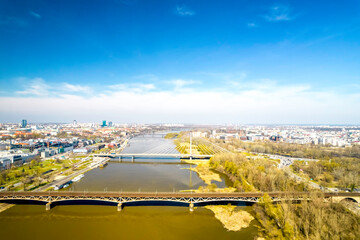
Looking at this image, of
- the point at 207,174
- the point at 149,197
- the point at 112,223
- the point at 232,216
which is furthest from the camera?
the point at 207,174

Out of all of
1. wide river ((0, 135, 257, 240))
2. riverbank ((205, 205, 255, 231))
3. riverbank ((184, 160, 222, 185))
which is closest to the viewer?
wide river ((0, 135, 257, 240))

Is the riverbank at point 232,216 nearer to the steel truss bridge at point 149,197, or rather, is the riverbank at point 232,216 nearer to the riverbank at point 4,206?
the steel truss bridge at point 149,197

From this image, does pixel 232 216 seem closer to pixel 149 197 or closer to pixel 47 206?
pixel 149 197

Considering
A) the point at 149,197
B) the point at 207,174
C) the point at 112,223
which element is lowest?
the point at 207,174

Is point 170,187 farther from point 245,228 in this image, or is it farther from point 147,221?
point 245,228

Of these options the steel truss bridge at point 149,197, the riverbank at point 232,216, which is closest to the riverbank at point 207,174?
the riverbank at point 232,216

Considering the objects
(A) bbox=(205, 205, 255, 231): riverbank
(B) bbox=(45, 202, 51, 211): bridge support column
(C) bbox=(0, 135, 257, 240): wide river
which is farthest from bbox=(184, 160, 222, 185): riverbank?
(B) bbox=(45, 202, 51, 211): bridge support column

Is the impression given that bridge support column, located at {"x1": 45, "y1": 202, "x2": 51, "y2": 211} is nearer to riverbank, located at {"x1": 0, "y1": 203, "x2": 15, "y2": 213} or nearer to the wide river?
the wide river

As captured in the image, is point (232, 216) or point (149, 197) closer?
point (232, 216)

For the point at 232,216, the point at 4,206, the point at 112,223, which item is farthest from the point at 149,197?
the point at 4,206

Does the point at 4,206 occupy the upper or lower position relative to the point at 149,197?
lower

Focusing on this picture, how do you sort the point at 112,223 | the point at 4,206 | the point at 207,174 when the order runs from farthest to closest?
the point at 207,174 → the point at 4,206 → the point at 112,223
